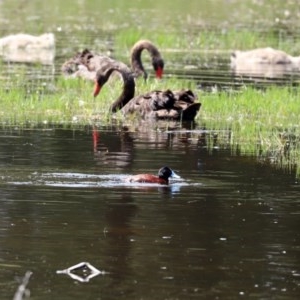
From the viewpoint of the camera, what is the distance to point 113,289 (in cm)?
1007

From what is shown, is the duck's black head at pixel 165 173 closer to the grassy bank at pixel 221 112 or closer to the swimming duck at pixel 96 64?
the grassy bank at pixel 221 112

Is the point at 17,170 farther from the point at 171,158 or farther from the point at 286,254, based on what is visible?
the point at 286,254

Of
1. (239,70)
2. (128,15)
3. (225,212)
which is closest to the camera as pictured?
(225,212)

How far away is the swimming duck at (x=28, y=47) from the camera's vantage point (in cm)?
3203

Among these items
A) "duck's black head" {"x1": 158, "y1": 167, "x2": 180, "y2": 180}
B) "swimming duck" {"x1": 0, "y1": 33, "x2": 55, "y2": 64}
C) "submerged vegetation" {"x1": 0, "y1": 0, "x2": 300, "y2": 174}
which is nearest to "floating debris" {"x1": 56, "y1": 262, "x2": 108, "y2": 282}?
"duck's black head" {"x1": 158, "y1": 167, "x2": 180, "y2": 180}

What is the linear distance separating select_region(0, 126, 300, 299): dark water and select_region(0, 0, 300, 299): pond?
14mm

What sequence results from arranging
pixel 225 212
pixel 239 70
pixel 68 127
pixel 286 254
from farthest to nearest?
pixel 239 70
pixel 68 127
pixel 225 212
pixel 286 254

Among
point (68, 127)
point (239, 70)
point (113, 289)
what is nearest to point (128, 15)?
point (239, 70)

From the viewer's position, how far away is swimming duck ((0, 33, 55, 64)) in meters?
32.0

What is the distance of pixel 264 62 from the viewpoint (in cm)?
3130

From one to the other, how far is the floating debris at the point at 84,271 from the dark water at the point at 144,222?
3cm

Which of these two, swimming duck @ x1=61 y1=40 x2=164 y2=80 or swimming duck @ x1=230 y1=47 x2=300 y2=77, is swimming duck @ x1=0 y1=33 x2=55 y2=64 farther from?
swimming duck @ x1=230 y1=47 x2=300 y2=77

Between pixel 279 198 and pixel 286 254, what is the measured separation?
8.68 ft

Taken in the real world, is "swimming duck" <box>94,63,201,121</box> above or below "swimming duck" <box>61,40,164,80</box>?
below
